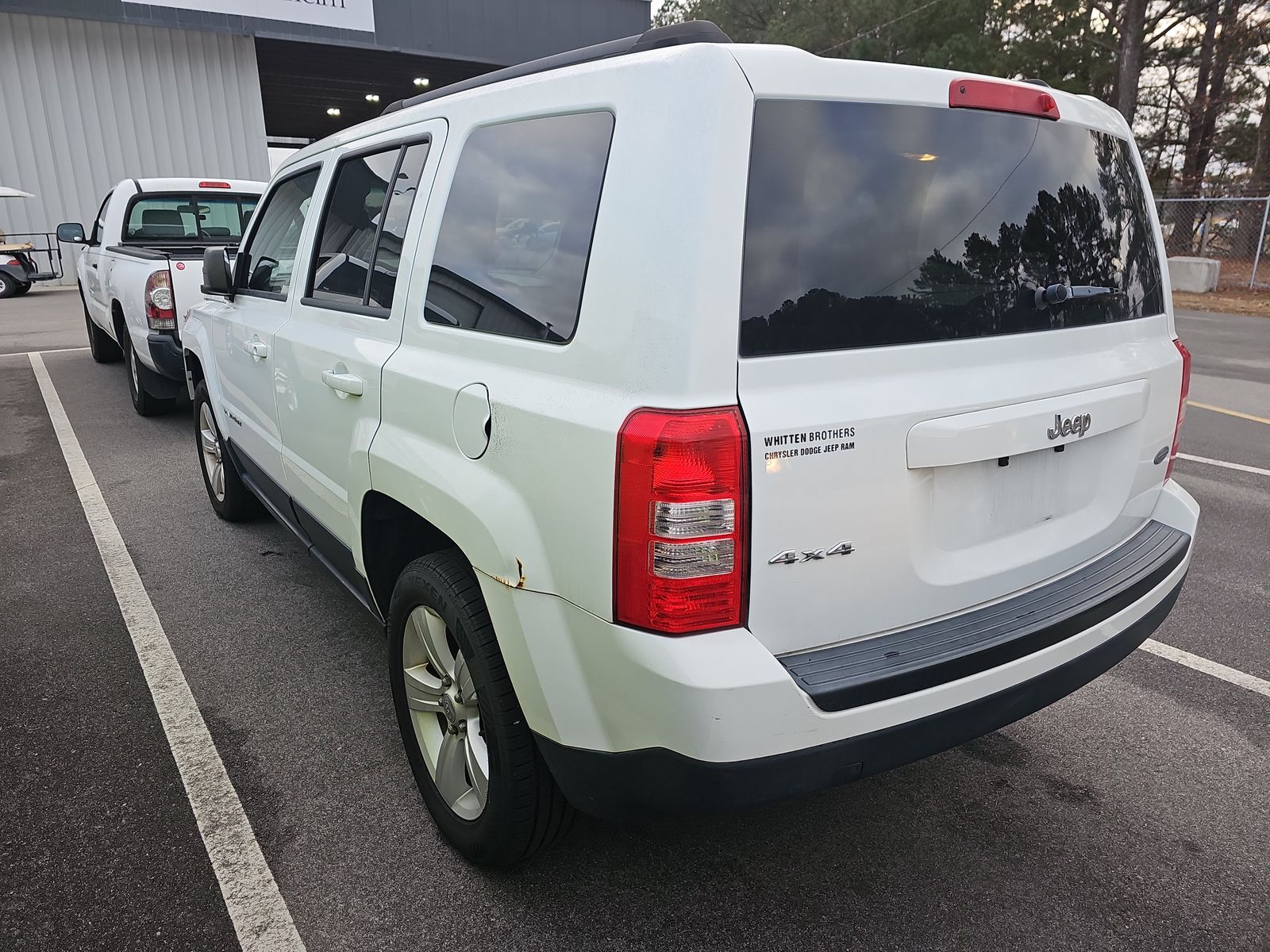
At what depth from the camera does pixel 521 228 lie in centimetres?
210

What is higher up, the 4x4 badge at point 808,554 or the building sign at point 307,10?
the building sign at point 307,10

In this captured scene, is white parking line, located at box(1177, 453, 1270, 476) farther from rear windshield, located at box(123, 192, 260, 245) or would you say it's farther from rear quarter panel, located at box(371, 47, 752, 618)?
rear windshield, located at box(123, 192, 260, 245)

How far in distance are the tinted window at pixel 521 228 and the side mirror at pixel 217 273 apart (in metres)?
2.11

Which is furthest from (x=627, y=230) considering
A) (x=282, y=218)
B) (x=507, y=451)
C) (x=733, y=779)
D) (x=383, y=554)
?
(x=282, y=218)

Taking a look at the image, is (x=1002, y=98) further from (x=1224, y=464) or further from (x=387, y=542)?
(x=1224, y=464)

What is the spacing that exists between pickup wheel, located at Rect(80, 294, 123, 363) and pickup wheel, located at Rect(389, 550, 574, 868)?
30.9 ft

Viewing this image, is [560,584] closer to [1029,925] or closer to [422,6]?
[1029,925]

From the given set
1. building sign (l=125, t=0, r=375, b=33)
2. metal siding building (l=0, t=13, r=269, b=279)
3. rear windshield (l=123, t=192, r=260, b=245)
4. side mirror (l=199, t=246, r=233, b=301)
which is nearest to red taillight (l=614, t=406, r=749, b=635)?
side mirror (l=199, t=246, r=233, b=301)

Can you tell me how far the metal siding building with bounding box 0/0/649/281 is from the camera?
19.4 metres

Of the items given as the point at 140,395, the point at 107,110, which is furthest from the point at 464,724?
the point at 107,110

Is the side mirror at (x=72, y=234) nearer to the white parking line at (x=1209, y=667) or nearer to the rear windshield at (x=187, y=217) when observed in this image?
the rear windshield at (x=187, y=217)

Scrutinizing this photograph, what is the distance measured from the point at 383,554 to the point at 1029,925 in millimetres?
2069

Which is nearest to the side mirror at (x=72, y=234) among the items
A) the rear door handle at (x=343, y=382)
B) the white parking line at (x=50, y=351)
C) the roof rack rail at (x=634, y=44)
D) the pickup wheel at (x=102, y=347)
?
the pickup wheel at (x=102, y=347)

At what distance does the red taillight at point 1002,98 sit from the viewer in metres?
2.00
